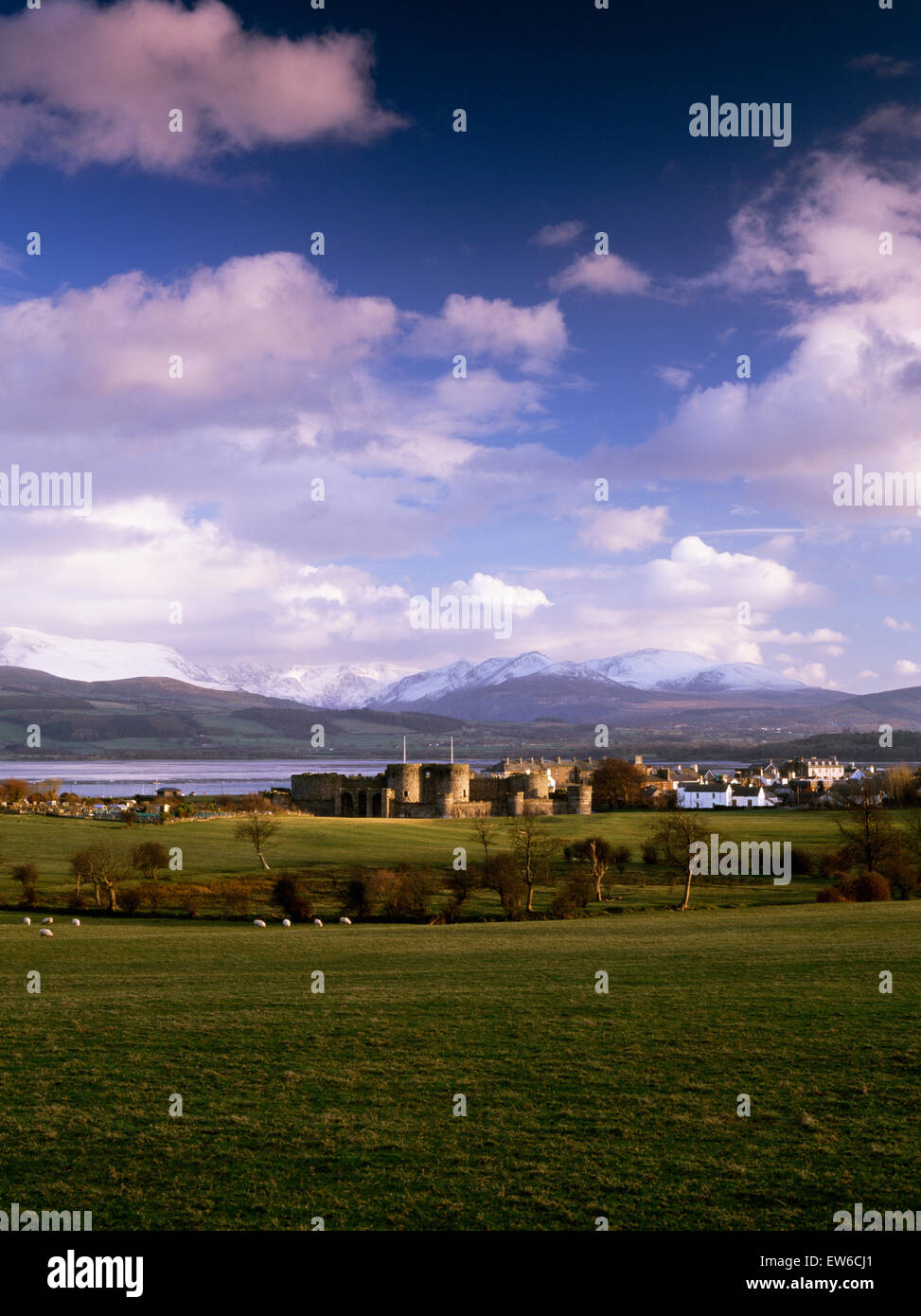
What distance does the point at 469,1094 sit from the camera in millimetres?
8789

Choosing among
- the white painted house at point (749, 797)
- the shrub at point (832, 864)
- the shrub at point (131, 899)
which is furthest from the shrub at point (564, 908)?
the white painted house at point (749, 797)

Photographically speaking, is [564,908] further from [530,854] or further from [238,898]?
[238,898]

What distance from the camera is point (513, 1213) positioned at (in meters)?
6.14

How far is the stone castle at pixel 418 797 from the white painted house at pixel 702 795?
57.7 ft

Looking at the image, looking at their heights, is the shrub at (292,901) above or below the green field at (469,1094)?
below

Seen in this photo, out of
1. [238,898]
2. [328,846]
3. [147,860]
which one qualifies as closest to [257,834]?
[147,860]

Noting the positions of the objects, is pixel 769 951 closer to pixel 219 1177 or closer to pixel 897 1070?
pixel 897 1070

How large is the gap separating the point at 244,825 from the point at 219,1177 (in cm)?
4782

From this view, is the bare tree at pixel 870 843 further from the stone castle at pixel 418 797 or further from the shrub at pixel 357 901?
the stone castle at pixel 418 797

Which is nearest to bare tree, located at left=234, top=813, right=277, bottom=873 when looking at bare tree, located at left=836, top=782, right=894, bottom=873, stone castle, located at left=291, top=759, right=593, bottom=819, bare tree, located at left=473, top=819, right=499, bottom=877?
bare tree, located at left=473, top=819, right=499, bottom=877

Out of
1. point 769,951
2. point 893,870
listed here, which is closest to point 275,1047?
point 769,951

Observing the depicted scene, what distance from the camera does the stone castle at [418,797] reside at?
91375 mm
